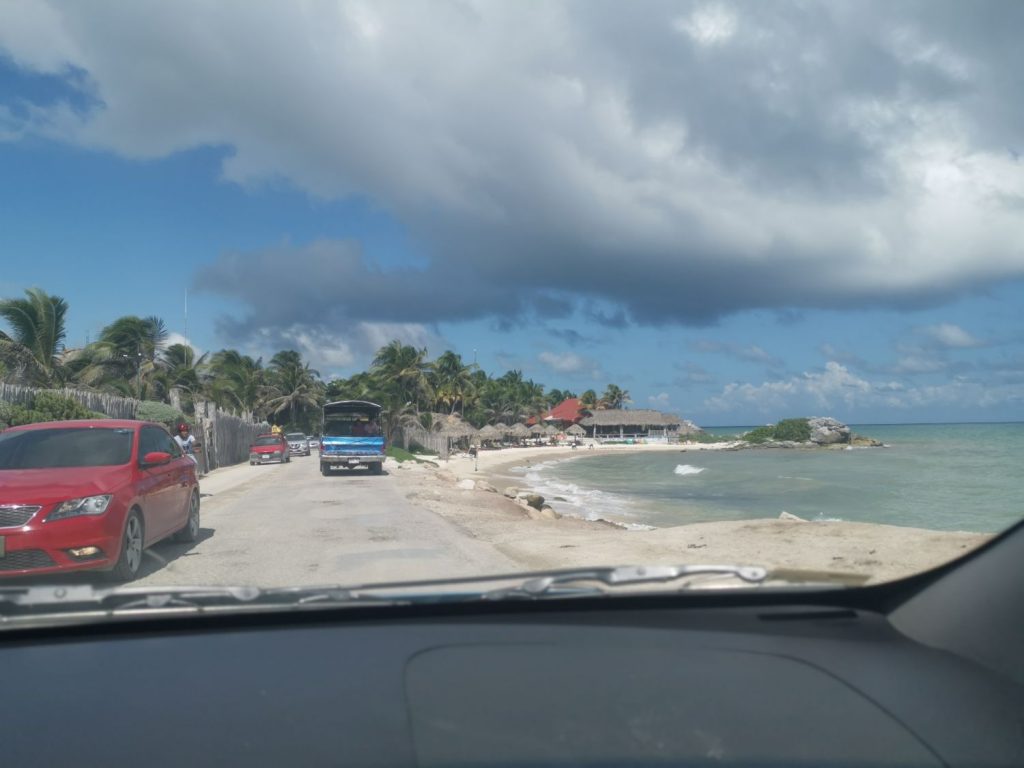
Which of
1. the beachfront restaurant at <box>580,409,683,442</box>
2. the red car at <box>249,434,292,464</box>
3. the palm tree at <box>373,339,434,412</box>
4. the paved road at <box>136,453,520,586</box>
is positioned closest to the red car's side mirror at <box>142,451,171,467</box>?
the paved road at <box>136,453,520,586</box>

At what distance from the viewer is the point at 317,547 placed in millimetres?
10930

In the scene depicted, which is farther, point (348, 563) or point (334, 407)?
point (334, 407)

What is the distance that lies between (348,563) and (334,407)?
22785 millimetres

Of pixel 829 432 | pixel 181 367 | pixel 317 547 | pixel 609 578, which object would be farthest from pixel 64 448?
pixel 829 432

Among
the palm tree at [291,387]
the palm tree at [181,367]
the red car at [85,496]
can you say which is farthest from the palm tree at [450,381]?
the red car at [85,496]

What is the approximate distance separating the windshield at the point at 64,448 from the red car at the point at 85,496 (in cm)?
1

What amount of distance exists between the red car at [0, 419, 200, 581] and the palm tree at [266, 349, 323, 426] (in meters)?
59.8

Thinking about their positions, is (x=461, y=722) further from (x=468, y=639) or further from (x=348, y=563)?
(x=348, y=563)

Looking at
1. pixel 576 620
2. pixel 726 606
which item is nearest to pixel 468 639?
pixel 576 620

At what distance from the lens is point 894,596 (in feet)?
9.87

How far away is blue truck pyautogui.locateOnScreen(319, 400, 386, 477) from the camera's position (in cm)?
2806

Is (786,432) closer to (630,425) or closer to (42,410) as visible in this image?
(630,425)

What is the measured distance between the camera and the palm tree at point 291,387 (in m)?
68.5

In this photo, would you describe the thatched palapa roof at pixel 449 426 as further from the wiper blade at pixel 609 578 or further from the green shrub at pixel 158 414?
the wiper blade at pixel 609 578
